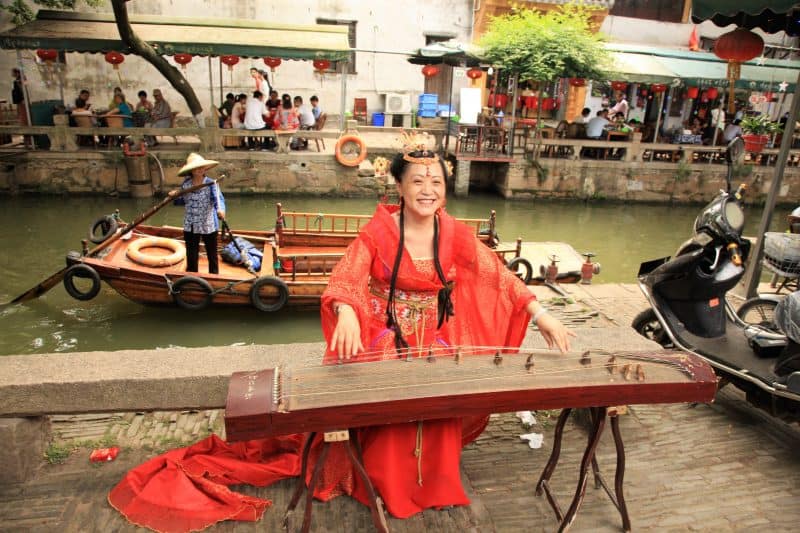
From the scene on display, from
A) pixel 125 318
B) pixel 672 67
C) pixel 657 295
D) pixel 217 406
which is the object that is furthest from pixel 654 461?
pixel 672 67

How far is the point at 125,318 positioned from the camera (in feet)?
25.8

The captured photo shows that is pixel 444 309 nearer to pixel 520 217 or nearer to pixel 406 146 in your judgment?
pixel 406 146

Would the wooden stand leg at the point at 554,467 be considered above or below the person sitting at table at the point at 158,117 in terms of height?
below

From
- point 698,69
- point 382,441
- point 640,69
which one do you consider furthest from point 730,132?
point 382,441

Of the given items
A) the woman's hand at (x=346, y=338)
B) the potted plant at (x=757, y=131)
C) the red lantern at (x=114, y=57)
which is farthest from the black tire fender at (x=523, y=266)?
the red lantern at (x=114, y=57)

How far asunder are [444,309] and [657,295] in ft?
6.75

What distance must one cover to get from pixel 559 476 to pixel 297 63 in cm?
1677

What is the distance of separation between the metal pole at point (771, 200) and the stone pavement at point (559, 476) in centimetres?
210

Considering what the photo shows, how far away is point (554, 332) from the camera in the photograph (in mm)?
2818

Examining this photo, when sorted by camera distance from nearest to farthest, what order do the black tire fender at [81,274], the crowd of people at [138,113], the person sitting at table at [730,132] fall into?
the black tire fender at [81,274], the crowd of people at [138,113], the person sitting at table at [730,132]

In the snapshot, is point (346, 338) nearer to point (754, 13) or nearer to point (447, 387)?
point (447, 387)

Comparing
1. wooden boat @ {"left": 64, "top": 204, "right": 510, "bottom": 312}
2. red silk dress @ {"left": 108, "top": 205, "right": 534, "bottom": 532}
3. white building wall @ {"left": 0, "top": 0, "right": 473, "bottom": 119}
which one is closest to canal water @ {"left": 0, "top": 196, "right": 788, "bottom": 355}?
wooden boat @ {"left": 64, "top": 204, "right": 510, "bottom": 312}

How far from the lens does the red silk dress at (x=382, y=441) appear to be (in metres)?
2.82

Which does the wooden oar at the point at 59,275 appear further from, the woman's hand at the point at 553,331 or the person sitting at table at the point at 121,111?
the person sitting at table at the point at 121,111
